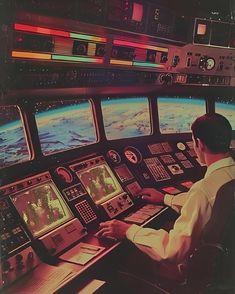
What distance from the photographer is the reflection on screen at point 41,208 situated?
5.80 feet

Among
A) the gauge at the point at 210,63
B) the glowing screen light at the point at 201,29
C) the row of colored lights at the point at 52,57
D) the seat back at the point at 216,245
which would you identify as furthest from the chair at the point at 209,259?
the row of colored lights at the point at 52,57

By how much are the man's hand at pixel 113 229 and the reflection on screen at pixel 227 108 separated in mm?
618

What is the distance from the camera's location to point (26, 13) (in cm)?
161

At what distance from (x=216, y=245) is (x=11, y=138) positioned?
0.91 metres

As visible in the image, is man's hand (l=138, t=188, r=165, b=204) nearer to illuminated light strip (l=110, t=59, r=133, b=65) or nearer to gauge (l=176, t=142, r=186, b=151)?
gauge (l=176, t=142, r=186, b=151)

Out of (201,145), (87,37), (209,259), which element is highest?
(87,37)

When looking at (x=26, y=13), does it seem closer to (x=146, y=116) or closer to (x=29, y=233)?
(x=146, y=116)

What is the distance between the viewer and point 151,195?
78.7 inches

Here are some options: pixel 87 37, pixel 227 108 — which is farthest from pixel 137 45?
pixel 227 108

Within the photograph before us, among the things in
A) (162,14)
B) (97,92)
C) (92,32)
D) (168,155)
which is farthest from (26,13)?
(168,155)

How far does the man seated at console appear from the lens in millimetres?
1789

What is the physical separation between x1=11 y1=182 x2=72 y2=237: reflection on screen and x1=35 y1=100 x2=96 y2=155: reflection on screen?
18 cm

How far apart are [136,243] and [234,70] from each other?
34.0 inches

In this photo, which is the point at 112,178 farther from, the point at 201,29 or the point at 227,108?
the point at 201,29
